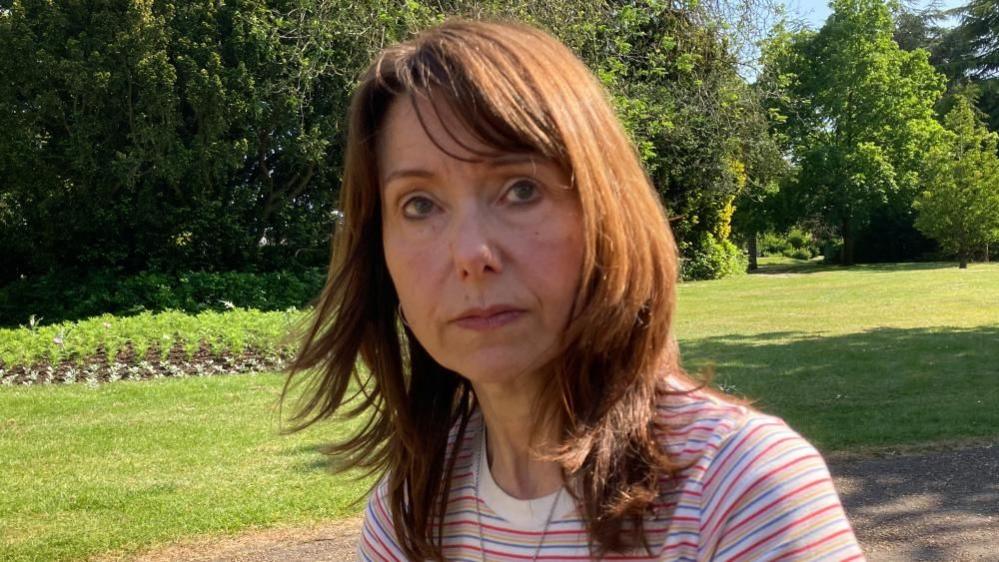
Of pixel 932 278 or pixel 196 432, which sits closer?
pixel 196 432

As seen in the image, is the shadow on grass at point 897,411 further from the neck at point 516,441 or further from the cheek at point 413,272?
the cheek at point 413,272

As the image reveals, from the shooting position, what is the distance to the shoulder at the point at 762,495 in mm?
1108

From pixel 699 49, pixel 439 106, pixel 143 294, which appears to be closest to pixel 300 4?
pixel 699 49

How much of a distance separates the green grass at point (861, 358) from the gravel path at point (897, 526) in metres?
0.87

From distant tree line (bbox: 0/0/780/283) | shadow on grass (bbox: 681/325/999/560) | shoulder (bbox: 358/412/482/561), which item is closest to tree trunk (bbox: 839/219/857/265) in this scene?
distant tree line (bbox: 0/0/780/283)

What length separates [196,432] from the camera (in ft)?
26.7

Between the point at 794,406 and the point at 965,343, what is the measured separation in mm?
5209

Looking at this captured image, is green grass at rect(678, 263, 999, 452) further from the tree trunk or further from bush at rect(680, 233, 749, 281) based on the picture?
the tree trunk

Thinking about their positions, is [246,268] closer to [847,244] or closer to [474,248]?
[474,248]

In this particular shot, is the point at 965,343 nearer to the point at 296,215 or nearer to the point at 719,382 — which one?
the point at 719,382

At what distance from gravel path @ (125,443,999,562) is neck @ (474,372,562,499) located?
394 centimetres

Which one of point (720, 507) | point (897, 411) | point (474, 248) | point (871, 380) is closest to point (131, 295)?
point (871, 380)

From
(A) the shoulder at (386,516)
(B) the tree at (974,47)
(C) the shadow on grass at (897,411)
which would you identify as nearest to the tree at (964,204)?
(B) the tree at (974,47)

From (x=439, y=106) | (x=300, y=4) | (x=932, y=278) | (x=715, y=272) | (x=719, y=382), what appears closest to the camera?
(x=439, y=106)
